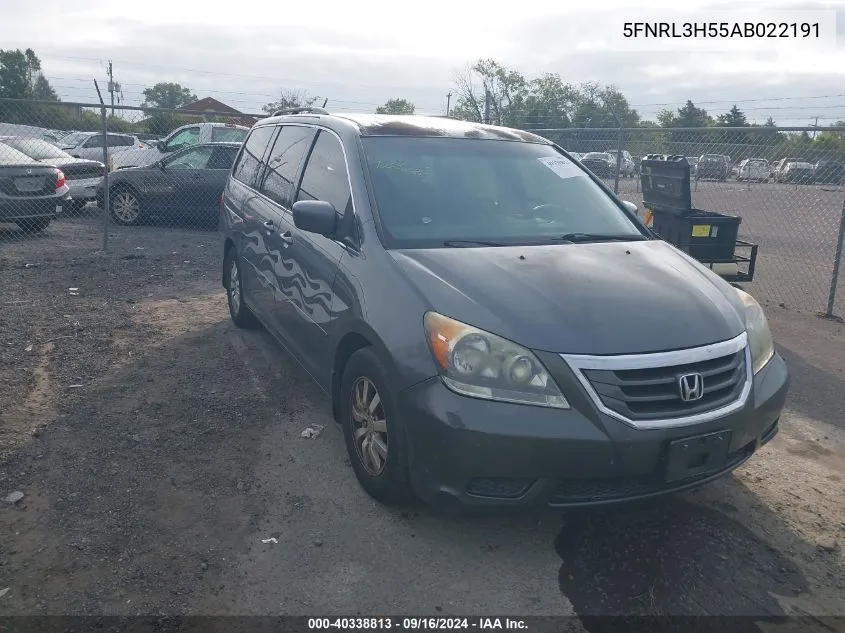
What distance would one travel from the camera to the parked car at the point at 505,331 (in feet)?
9.74

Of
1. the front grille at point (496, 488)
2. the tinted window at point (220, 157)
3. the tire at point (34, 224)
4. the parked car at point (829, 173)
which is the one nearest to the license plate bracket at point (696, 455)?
the front grille at point (496, 488)

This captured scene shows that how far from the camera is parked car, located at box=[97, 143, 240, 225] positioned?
1230 cm

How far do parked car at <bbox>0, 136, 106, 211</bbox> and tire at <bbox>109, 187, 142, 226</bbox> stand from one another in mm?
948

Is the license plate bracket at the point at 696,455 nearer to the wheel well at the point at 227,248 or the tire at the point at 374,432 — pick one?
the tire at the point at 374,432

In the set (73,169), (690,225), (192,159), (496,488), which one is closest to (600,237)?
(496,488)

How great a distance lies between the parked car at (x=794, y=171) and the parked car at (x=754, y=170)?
0.45ft

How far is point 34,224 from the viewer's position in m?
11.6

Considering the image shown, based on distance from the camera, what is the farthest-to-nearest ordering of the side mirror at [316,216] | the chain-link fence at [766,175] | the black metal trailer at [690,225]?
the chain-link fence at [766,175] < the black metal trailer at [690,225] < the side mirror at [316,216]

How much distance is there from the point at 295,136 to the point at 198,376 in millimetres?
1910

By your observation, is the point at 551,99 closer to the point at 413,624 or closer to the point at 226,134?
the point at 226,134

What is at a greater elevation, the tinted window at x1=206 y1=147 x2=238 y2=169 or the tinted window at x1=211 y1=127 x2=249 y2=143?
the tinted window at x1=211 y1=127 x2=249 y2=143

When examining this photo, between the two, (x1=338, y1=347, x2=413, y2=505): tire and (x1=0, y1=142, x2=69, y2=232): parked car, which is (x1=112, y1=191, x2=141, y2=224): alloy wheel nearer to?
(x1=0, y1=142, x2=69, y2=232): parked car

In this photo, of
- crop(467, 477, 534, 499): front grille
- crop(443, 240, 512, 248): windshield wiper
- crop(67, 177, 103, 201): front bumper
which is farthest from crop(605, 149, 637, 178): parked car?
crop(67, 177, 103, 201): front bumper

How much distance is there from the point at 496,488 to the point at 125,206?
11313 mm
